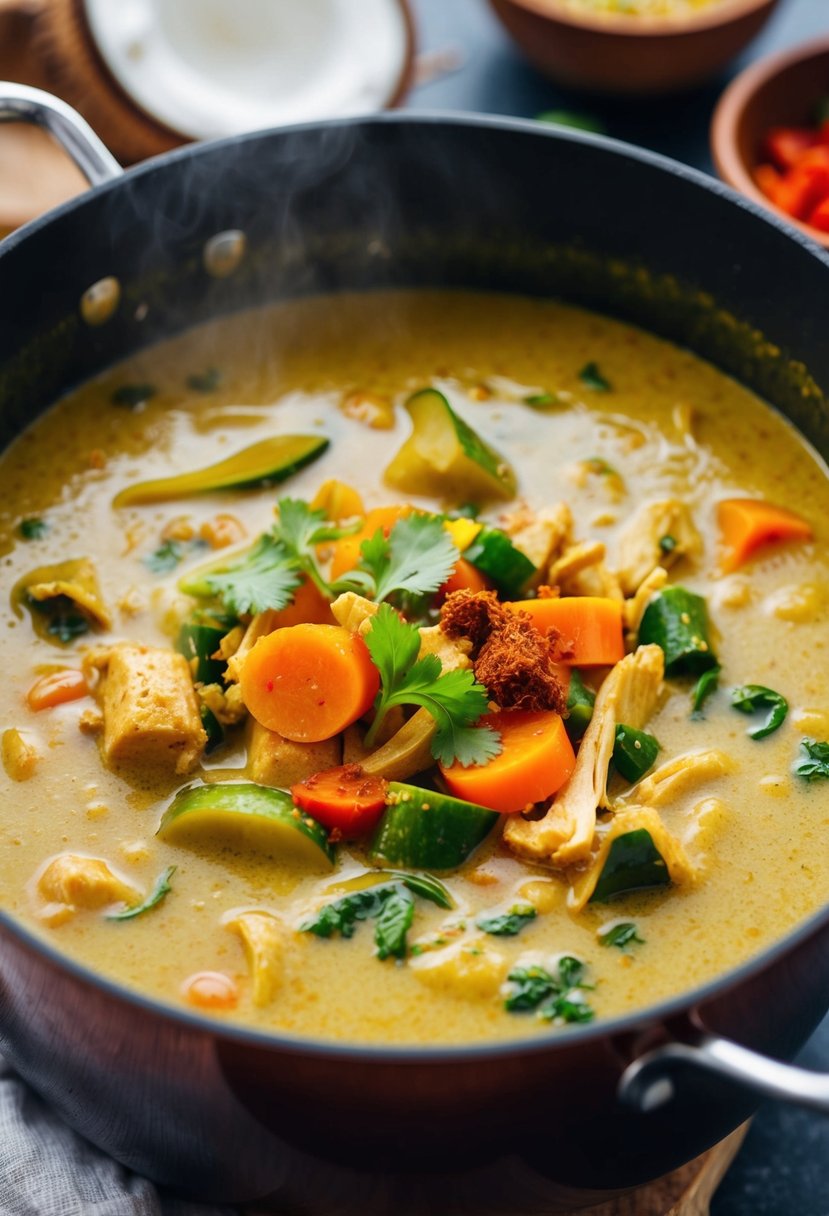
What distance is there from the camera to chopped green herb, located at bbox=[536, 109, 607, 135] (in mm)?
4738

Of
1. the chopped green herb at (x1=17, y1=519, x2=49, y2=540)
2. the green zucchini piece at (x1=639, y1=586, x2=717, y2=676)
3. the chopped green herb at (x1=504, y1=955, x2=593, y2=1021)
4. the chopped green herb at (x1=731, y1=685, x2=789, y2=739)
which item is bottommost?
the chopped green herb at (x1=504, y1=955, x2=593, y2=1021)

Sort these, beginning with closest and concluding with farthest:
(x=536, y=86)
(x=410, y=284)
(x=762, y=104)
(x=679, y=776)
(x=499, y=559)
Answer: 1. (x=679, y=776)
2. (x=499, y=559)
3. (x=410, y=284)
4. (x=762, y=104)
5. (x=536, y=86)

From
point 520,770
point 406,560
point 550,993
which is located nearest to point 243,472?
point 406,560

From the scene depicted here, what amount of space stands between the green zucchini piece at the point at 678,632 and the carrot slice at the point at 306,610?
0.69 meters

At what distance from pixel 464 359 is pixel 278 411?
549 mm

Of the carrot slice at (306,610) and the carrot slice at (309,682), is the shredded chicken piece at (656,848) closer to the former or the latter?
the carrot slice at (309,682)

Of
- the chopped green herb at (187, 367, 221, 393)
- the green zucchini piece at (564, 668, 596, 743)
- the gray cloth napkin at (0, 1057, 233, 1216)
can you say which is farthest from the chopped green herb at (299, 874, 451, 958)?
the chopped green herb at (187, 367, 221, 393)

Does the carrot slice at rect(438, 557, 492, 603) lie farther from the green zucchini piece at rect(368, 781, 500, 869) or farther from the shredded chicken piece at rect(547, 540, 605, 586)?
the green zucchini piece at rect(368, 781, 500, 869)

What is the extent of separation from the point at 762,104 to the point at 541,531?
214 cm

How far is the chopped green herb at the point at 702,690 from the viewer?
3.08 meters

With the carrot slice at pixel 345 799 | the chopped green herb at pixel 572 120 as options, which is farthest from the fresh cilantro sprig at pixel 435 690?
the chopped green herb at pixel 572 120

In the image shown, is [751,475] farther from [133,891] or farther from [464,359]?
[133,891]

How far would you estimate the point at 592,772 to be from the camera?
111 inches

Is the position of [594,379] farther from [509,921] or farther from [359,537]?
[509,921]
